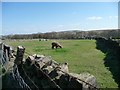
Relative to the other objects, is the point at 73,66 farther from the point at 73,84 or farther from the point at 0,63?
the point at 73,84

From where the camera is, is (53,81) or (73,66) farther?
(73,66)

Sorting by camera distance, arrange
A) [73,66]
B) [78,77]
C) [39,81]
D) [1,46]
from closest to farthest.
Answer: [78,77] → [39,81] → [73,66] → [1,46]

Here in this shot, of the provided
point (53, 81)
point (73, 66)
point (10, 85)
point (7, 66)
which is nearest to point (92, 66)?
point (73, 66)

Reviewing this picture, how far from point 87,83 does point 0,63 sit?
9365 millimetres

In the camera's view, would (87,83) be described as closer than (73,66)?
Yes

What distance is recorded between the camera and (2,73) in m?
16.6

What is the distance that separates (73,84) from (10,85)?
15.0ft

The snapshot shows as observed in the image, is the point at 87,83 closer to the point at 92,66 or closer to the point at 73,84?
the point at 73,84

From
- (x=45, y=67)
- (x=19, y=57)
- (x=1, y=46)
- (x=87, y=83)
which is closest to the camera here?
(x=87, y=83)

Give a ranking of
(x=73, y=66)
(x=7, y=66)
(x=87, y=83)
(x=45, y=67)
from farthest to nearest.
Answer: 1. (x=73, y=66)
2. (x=7, y=66)
3. (x=45, y=67)
4. (x=87, y=83)

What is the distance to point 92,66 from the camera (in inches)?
811

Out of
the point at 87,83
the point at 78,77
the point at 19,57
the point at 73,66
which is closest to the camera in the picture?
the point at 87,83

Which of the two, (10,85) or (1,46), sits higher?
(1,46)

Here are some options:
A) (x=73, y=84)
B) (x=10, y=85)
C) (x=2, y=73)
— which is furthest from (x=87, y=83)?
(x=2, y=73)
